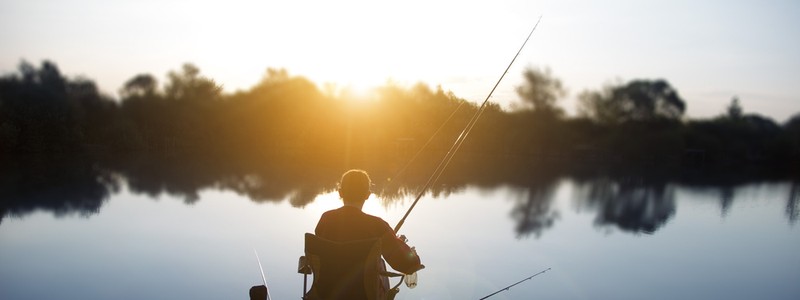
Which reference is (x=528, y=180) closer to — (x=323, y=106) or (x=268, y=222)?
(x=268, y=222)

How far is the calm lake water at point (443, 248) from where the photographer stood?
5809 millimetres

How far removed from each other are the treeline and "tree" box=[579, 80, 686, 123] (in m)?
0.08

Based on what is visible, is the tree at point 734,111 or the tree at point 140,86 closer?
the tree at point 140,86

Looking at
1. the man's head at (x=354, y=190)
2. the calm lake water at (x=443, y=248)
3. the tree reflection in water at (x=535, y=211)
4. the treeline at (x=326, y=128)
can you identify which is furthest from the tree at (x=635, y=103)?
the man's head at (x=354, y=190)

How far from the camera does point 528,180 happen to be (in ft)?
64.5

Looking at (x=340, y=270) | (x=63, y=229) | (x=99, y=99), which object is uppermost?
(x=99, y=99)

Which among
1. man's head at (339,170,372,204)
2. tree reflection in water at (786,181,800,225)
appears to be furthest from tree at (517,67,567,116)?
man's head at (339,170,372,204)

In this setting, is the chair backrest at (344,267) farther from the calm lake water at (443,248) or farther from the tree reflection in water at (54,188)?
the tree reflection in water at (54,188)

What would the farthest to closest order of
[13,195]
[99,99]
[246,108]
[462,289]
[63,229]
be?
[246,108], [99,99], [13,195], [63,229], [462,289]

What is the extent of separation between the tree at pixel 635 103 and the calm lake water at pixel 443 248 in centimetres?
1858

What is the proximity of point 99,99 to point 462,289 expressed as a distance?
86.4 feet

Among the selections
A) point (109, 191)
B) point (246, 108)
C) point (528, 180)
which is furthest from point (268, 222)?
point (246, 108)

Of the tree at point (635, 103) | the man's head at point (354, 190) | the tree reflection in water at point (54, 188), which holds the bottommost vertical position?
the tree reflection in water at point (54, 188)

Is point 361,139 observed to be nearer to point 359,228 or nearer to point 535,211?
point 535,211
